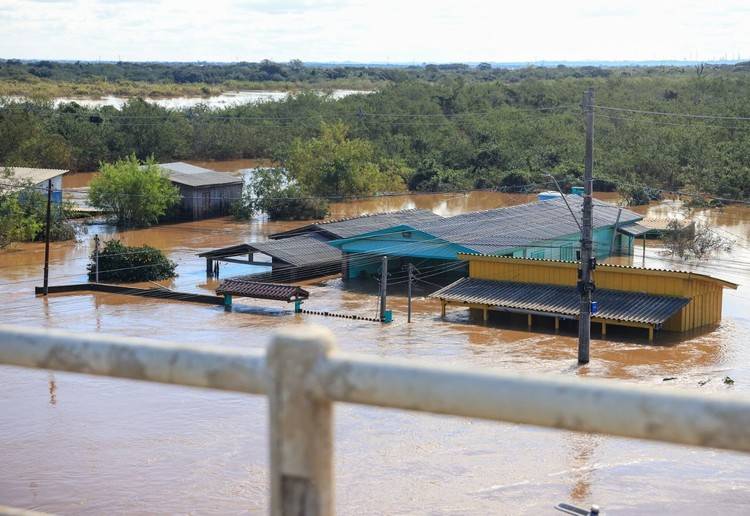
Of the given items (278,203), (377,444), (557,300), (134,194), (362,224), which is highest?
(134,194)

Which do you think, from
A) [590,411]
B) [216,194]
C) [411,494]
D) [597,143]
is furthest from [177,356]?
[597,143]

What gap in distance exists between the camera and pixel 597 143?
60250 millimetres

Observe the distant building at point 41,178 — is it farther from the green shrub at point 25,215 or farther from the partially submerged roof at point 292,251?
the partially submerged roof at point 292,251

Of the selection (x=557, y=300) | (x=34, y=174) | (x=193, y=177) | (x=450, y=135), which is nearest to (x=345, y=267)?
(x=557, y=300)

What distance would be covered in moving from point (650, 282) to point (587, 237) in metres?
5.30

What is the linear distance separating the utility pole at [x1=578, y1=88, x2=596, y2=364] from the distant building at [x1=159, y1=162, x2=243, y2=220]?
24.7 meters

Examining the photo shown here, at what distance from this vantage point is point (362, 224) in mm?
36281

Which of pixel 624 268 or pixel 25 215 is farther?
pixel 25 215

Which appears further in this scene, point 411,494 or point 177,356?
point 411,494

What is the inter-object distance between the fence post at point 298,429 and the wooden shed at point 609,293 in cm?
2370

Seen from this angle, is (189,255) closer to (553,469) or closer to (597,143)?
(553,469)

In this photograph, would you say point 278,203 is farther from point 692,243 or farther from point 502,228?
point 692,243

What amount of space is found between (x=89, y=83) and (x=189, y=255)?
8832 cm

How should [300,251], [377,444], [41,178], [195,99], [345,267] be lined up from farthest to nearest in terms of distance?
[195,99] < [41,178] < [300,251] < [345,267] < [377,444]
